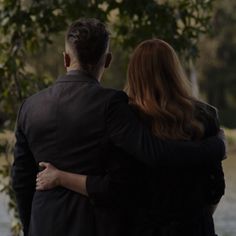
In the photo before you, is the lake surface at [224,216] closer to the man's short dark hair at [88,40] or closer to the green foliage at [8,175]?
the green foliage at [8,175]

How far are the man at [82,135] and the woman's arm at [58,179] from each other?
3 centimetres

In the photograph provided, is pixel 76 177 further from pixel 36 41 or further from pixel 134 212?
pixel 36 41

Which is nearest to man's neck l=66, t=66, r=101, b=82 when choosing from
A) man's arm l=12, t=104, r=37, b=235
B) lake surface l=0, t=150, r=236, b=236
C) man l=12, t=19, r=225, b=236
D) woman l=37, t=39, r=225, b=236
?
man l=12, t=19, r=225, b=236

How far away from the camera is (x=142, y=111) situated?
11.7 ft

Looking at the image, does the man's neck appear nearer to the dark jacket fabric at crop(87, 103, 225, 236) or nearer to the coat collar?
the coat collar

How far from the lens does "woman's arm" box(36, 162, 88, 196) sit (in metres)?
3.51

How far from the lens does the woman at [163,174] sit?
138 inches

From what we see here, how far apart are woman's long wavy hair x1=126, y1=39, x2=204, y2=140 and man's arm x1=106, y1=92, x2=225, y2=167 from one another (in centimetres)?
6

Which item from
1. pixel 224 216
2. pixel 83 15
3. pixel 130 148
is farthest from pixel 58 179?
pixel 224 216

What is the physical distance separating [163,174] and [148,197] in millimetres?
112

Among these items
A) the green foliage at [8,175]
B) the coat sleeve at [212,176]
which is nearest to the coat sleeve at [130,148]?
A: the coat sleeve at [212,176]

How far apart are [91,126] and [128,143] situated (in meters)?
0.17

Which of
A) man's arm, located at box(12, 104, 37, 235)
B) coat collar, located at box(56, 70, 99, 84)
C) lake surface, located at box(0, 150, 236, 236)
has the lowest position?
lake surface, located at box(0, 150, 236, 236)

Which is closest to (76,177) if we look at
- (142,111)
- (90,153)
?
(90,153)
